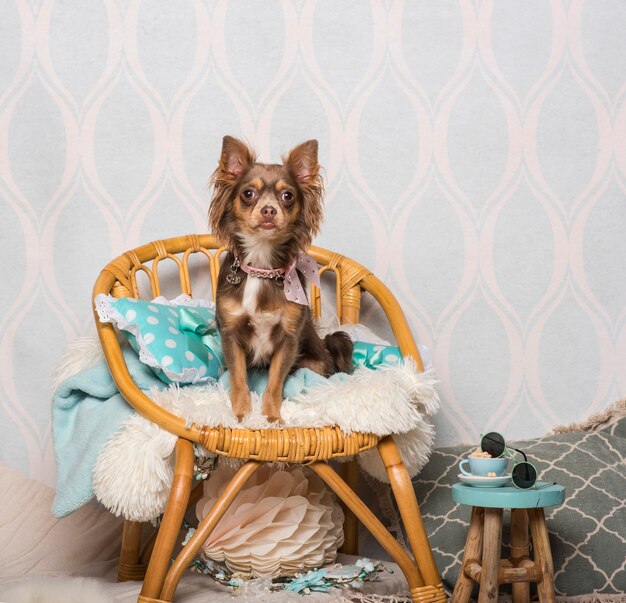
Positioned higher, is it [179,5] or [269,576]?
[179,5]

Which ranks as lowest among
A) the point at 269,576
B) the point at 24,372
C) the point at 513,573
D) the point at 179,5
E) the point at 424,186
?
the point at 269,576

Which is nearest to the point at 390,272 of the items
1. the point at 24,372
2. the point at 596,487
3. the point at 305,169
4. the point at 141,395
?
the point at 305,169

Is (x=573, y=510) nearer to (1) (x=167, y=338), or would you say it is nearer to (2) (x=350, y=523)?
(2) (x=350, y=523)

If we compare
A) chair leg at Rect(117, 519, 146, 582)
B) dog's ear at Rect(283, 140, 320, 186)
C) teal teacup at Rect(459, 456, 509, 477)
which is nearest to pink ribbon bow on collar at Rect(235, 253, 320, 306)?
dog's ear at Rect(283, 140, 320, 186)

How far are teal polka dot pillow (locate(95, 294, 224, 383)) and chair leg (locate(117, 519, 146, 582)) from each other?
→ 21.1 inches

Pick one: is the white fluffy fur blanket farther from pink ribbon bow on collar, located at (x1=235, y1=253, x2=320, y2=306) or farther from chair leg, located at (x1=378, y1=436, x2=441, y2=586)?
pink ribbon bow on collar, located at (x1=235, y1=253, x2=320, y2=306)

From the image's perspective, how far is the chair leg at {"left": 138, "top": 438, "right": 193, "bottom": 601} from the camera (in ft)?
5.58

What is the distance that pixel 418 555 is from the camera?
1866 millimetres

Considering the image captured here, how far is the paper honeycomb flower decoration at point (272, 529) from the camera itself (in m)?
1.98

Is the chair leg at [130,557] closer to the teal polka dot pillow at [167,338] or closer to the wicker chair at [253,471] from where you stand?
the wicker chair at [253,471]

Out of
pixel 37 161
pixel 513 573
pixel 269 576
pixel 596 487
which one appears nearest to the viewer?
pixel 513 573

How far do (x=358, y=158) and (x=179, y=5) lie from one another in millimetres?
849

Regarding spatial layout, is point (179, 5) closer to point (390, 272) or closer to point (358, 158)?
point (358, 158)

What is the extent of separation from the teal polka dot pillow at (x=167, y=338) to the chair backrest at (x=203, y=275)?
189mm
